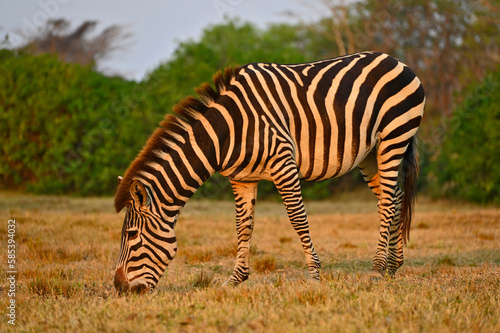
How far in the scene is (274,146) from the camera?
5.65 meters

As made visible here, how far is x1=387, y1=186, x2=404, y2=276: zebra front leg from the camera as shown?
22.2ft

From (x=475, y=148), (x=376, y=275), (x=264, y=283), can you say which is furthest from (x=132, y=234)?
(x=475, y=148)

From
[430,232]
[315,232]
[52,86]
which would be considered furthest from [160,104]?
[430,232]

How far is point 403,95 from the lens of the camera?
6480mm

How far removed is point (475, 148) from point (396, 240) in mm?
10668

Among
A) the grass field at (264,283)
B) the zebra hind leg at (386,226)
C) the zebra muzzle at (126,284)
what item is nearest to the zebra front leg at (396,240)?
the zebra hind leg at (386,226)

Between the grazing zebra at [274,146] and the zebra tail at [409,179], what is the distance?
14 millimetres

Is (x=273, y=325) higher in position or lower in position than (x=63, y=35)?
lower

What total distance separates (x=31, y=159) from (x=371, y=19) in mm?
25509

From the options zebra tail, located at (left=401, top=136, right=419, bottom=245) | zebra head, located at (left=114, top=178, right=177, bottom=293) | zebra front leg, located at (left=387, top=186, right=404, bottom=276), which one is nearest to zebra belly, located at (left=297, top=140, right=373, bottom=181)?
zebra front leg, located at (left=387, top=186, right=404, bottom=276)

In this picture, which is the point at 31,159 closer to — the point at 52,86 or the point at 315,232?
the point at 52,86

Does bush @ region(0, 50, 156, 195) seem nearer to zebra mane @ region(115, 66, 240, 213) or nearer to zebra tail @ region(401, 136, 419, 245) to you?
zebra tail @ region(401, 136, 419, 245)

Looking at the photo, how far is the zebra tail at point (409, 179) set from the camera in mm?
6887

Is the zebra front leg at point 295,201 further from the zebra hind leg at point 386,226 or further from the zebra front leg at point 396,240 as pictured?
the zebra front leg at point 396,240
